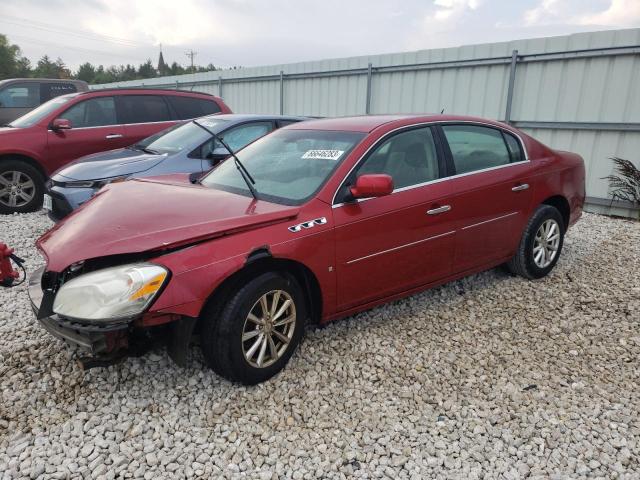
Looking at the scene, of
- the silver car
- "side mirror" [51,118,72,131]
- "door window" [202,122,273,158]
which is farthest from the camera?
"side mirror" [51,118,72,131]

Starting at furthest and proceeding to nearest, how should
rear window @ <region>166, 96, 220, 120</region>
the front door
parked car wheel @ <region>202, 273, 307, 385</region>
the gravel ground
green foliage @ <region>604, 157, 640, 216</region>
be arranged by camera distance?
rear window @ <region>166, 96, 220, 120</region>, green foliage @ <region>604, 157, 640, 216</region>, the front door, parked car wheel @ <region>202, 273, 307, 385</region>, the gravel ground

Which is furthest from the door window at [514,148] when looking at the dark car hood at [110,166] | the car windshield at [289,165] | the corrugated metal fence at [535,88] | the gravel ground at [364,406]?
the corrugated metal fence at [535,88]

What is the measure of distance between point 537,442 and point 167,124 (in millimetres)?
7060

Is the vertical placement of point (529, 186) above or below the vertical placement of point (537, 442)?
above

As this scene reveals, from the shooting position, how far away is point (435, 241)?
3.69 metres

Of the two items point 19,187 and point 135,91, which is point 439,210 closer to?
point 135,91

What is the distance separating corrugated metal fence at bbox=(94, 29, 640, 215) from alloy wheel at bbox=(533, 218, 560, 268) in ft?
12.2

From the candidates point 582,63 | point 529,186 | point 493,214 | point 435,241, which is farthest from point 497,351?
point 582,63

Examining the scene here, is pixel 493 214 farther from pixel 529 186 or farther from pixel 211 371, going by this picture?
pixel 211 371

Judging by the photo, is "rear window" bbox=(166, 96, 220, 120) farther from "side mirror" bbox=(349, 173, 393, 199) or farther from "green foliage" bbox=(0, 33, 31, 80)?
"green foliage" bbox=(0, 33, 31, 80)

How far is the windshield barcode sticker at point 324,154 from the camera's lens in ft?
11.0

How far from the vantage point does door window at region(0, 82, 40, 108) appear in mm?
10125

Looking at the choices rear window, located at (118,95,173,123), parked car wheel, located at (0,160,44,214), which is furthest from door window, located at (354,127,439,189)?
parked car wheel, located at (0,160,44,214)

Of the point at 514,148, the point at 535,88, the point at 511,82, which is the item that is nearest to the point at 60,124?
the point at 514,148
